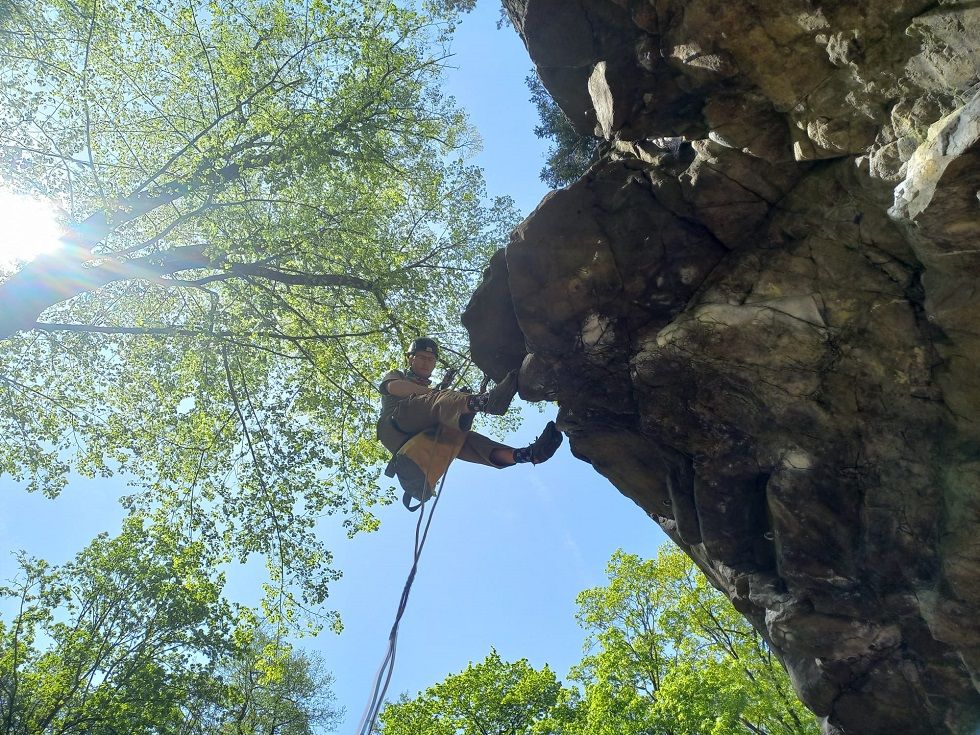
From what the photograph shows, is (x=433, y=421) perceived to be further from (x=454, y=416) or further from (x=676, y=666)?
(x=676, y=666)

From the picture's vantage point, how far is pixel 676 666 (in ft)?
54.6

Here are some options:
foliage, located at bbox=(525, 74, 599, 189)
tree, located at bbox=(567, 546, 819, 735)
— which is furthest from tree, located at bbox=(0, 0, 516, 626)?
tree, located at bbox=(567, 546, 819, 735)

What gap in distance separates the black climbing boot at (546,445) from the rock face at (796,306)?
108 centimetres

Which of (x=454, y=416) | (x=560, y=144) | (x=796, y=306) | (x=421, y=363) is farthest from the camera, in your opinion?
(x=560, y=144)

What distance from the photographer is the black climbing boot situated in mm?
A: 8594

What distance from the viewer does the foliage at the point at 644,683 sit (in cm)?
1373

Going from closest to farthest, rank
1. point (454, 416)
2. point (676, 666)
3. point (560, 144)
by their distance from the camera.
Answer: point (454, 416)
point (560, 144)
point (676, 666)

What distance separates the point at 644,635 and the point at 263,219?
1546 cm

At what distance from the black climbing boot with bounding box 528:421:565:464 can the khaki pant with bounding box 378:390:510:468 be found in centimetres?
52

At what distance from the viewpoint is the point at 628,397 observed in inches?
294

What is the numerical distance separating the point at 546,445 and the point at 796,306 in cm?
382

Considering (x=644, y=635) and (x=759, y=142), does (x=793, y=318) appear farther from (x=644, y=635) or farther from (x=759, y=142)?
(x=644, y=635)

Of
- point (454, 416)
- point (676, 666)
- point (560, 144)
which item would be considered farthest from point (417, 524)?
point (676, 666)

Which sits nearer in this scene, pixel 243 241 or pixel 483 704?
pixel 243 241
